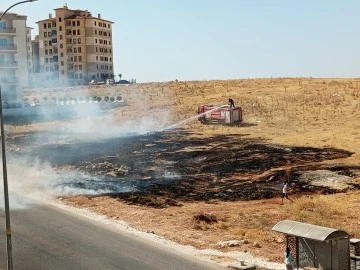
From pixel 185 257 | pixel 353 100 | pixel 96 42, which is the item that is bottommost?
pixel 185 257

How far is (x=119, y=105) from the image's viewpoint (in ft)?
260

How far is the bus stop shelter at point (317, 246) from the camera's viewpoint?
57.4ft

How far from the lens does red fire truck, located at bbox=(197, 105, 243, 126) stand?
60.0 meters

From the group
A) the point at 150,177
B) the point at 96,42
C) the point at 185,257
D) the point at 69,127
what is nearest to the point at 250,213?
the point at 185,257

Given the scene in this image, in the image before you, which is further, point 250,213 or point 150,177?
point 150,177

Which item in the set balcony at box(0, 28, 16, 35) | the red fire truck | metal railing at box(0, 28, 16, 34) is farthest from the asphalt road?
metal railing at box(0, 28, 16, 34)

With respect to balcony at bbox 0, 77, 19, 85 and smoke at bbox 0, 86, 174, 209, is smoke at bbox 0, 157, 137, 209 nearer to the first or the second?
smoke at bbox 0, 86, 174, 209

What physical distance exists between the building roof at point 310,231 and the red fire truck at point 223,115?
136 feet

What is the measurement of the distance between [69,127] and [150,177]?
34.4m

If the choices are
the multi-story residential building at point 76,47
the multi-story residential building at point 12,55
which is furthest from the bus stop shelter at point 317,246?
the multi-story residential building at point 76,47

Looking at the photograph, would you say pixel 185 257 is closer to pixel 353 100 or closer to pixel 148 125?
pixel 148 125

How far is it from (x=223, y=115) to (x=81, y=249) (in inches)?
1574

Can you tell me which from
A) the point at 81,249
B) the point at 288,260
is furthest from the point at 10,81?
the point at 288,260

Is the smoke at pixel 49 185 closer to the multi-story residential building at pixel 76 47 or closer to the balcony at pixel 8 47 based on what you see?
the balcony at pixel 8 47
